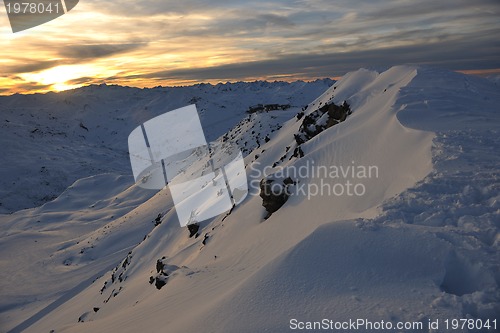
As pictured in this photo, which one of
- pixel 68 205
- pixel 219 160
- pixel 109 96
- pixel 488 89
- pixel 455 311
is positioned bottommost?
pixel 68 205

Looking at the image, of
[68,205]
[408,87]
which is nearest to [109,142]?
[68,205]

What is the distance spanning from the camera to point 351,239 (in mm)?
5492

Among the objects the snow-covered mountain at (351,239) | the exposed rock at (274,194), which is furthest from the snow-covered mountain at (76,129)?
the exposed rock at (274,194)

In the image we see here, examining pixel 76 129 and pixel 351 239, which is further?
pixel 76 129

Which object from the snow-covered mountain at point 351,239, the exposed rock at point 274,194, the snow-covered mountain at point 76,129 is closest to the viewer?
the snow-covered mountain at point 351,239

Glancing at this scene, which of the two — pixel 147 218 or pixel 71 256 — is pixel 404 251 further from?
pixel 71 256

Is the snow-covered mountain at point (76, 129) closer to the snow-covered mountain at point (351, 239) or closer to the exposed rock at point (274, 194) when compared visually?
the snow-covered mountain at point (351, 239)

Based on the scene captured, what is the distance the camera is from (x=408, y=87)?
1241 cm

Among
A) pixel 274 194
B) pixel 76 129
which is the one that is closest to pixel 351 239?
pixel 274 194

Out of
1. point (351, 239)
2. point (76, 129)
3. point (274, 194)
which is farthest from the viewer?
point (76, 129)

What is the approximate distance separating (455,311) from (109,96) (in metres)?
204

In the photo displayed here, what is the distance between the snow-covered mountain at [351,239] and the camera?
4.52m

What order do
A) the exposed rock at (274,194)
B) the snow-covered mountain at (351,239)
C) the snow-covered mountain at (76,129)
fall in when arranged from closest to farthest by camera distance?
the snow-covered mountain at (351,239) → the exposed rock at (274,194) → the snow-covered mountain at (76,129)

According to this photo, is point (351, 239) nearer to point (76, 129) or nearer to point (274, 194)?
point (274, 194)
